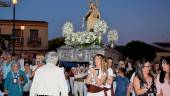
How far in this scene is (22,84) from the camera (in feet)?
48.5

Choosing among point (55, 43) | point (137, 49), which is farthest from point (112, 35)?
point (137, 49)

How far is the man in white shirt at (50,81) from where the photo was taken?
10062 millimetres

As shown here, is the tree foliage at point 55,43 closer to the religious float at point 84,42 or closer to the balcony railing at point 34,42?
the balcony railing at point 34,42

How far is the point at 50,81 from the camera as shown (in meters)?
10.1

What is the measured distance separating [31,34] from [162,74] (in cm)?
5944

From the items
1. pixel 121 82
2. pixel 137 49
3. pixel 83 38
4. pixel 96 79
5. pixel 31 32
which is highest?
pixel 31 32

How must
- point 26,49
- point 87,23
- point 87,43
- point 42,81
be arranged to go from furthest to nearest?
point 26,49
point 87,23
point 87,43
point 42,81

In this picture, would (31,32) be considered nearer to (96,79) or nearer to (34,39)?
(34,39)

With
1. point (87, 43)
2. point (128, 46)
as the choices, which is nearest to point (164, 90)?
point (87, 43)

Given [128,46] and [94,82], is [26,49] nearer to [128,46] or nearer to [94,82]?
[128,46]

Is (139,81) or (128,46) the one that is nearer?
(139,81)

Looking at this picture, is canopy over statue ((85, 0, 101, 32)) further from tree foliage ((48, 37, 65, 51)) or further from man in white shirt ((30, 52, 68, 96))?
tree foliage ((48, 37, 65, 51))

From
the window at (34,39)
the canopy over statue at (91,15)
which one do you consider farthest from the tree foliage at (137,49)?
the canopy over statue at (91,15)

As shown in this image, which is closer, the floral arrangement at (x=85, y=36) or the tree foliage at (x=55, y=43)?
the floral arrangement at (x=85, y=36)
